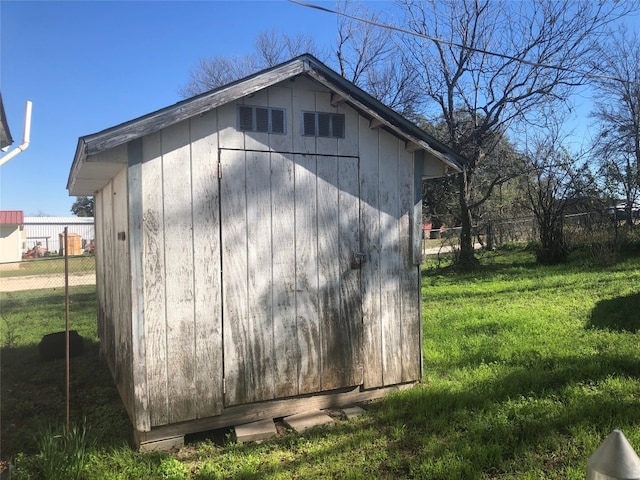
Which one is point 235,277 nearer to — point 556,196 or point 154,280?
point 154,280

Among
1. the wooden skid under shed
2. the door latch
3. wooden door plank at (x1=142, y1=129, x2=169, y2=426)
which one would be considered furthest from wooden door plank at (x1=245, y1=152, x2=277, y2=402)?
the door latch

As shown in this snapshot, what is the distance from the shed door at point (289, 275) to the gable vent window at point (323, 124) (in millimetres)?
228

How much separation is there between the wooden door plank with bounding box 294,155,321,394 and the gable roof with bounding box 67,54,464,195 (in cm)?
71

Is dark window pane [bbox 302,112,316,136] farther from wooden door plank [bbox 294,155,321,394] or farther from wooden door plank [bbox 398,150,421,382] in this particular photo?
wooden door plank [bbox 398,150,421,382]

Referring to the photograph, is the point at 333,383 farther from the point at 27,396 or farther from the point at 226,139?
the point at 27,396

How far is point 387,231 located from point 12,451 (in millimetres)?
3887

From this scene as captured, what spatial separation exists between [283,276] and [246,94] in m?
1.65

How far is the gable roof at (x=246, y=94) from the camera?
11.5 ft

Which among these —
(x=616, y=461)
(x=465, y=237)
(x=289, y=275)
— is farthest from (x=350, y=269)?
(x=465, y=237)

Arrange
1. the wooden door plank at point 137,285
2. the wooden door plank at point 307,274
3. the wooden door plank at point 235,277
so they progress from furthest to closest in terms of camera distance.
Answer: the wooden door plank at point 307,274 → the wooden door plank at point 235,277 → the wooden door plank at point 137,285

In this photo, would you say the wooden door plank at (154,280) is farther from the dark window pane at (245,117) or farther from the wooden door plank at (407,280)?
the wooden door plank at (407,280)

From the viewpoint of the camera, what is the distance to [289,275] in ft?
14.0

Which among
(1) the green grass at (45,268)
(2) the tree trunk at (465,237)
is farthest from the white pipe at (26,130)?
(2) the tree trunk at (465,237)

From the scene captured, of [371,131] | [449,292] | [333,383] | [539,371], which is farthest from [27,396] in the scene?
[449,292]
